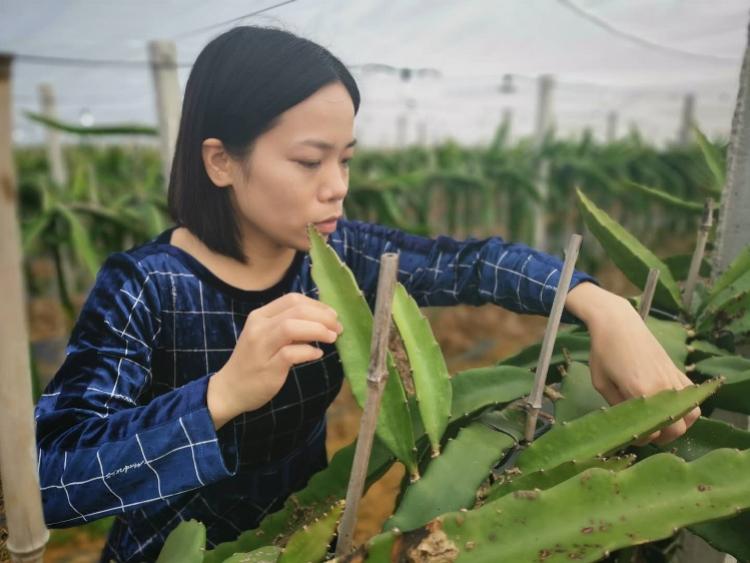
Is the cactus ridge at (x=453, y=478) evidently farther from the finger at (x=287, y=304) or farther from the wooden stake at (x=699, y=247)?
the wooden stake at (x=699, y=247)

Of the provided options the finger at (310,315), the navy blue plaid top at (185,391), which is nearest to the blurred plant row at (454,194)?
the navy blue plaid top at (185,391)

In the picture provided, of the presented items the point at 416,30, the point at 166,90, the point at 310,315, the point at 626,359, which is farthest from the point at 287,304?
the point at 416,30

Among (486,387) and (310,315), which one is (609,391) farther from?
(310,315)

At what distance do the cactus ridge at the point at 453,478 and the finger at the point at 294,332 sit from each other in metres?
0.11

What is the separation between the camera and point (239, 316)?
0.49m

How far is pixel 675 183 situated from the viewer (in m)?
2.67

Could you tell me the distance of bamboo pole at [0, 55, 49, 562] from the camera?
8.4 inches

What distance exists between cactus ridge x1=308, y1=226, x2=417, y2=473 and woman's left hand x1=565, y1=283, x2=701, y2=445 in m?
0.15

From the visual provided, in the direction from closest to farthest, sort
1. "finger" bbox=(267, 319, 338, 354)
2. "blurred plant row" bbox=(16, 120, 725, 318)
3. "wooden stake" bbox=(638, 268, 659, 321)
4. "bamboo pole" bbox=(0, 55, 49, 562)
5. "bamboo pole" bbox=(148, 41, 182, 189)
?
1. "bamboo pole" bbox=(0, 55, 49, 562)
2. "finger" bbox=(267, 319, 338, 354)
3. "wooden stake" bbox=(638, 268, 659, 321)
4. "bamboo pole" bbox=(148, 41, 182, 189)
5. "blurred plant row" bbox=(16, 120, 725, 318)

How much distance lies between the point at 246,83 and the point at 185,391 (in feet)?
0.72

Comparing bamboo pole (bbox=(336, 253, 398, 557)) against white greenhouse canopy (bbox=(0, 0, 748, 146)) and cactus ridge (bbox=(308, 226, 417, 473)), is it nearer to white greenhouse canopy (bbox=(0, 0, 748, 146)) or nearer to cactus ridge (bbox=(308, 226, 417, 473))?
cactus ridge (bbox=(308, 226, 417, 473))

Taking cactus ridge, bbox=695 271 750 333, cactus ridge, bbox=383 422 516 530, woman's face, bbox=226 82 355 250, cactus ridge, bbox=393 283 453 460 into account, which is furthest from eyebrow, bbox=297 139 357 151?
cactus ridge, bbox=695 271 750 333

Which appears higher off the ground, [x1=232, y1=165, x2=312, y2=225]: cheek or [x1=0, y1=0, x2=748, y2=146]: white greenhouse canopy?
[x1=0, y1=0, x2=748, y2=146]: white greenhouse canopy

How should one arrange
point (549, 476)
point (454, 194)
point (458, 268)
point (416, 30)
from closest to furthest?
point (549, 476) < point (458, 268) < point (416, 30) < point (454, 194)
